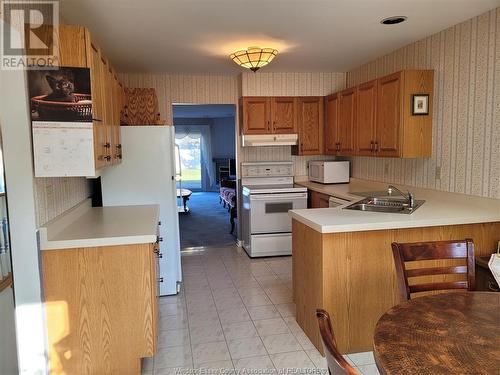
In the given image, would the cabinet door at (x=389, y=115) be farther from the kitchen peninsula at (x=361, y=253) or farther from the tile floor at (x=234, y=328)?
the tile floor at (x=234, y=328)

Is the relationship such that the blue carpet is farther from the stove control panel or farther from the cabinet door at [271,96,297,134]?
the cabinet door at [271,96,297,134]

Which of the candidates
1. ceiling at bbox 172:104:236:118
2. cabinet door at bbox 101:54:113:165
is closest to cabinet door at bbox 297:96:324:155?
ceiling at bbox 172:104:236:118

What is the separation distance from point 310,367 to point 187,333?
99 centimetres

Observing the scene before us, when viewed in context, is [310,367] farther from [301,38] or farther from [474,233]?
[301,38]

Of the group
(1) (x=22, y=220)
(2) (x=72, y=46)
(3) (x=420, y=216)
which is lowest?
(3) (x=420, y=216)

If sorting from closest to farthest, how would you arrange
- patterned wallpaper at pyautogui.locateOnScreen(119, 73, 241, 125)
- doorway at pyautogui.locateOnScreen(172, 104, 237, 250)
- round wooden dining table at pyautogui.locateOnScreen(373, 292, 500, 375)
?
1. round wooden dining table at pyautogui.locateOnScreen(373, 292, 500, 375)
2. patterned wallpaper at pyautogui.locateOnScreen(119, 73, 241, 125)
3. doorway at pyautogui.locateOnScreen(172, 104, 237, 250)

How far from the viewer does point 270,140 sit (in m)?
4.90

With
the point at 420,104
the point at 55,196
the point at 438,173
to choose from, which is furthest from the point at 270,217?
the point at 55,196

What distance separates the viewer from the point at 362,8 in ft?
8.58

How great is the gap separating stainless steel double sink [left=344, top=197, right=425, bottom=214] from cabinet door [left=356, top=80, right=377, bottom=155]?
732mm

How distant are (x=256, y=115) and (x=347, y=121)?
1.17 metres

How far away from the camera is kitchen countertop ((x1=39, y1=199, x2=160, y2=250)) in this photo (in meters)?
2.18

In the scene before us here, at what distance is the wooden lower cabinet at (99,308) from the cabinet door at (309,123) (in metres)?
3.20

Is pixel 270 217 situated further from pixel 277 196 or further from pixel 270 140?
pixel 270 140
